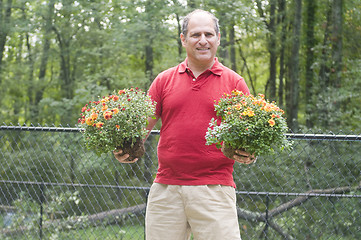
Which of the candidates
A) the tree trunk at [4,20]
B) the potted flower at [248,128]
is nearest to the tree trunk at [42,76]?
the tree trunk at [4,20]

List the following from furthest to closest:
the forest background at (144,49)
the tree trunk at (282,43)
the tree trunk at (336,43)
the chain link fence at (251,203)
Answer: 1. the tree trunk at (282,43)
2. the tree trunk at (336,43)
3. the forest background at (144,49)
4. the chain link fence at (251,203)

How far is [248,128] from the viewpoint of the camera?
5.43 ft

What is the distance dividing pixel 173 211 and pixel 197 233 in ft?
0.47

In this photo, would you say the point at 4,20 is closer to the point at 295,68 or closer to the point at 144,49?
the point at 144,49

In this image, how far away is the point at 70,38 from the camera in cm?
1055

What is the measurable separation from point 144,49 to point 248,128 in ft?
26.8

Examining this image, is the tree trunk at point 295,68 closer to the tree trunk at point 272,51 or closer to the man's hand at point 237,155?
the tree trunk at point 272,51

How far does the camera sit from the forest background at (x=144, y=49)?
864cm

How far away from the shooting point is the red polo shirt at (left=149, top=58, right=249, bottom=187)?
6.00 ft

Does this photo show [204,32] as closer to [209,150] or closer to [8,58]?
[209,150]

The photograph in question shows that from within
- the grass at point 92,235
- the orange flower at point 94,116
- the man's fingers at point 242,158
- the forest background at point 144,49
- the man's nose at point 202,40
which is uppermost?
the man's nose at point 202,40

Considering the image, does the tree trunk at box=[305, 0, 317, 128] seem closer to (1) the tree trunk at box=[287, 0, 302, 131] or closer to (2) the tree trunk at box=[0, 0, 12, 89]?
(1) the tree trunk at box=[287, 0, 302, 131]

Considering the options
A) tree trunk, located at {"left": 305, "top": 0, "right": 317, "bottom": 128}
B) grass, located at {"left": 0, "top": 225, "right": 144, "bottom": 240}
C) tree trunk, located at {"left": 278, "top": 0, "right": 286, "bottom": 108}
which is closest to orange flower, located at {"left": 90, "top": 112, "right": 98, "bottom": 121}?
grass, located at {"left": 0, "top": 225, "right": 144, "bottom": 240}

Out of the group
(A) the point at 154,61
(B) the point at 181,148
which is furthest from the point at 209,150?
(A) the point at 154,61
